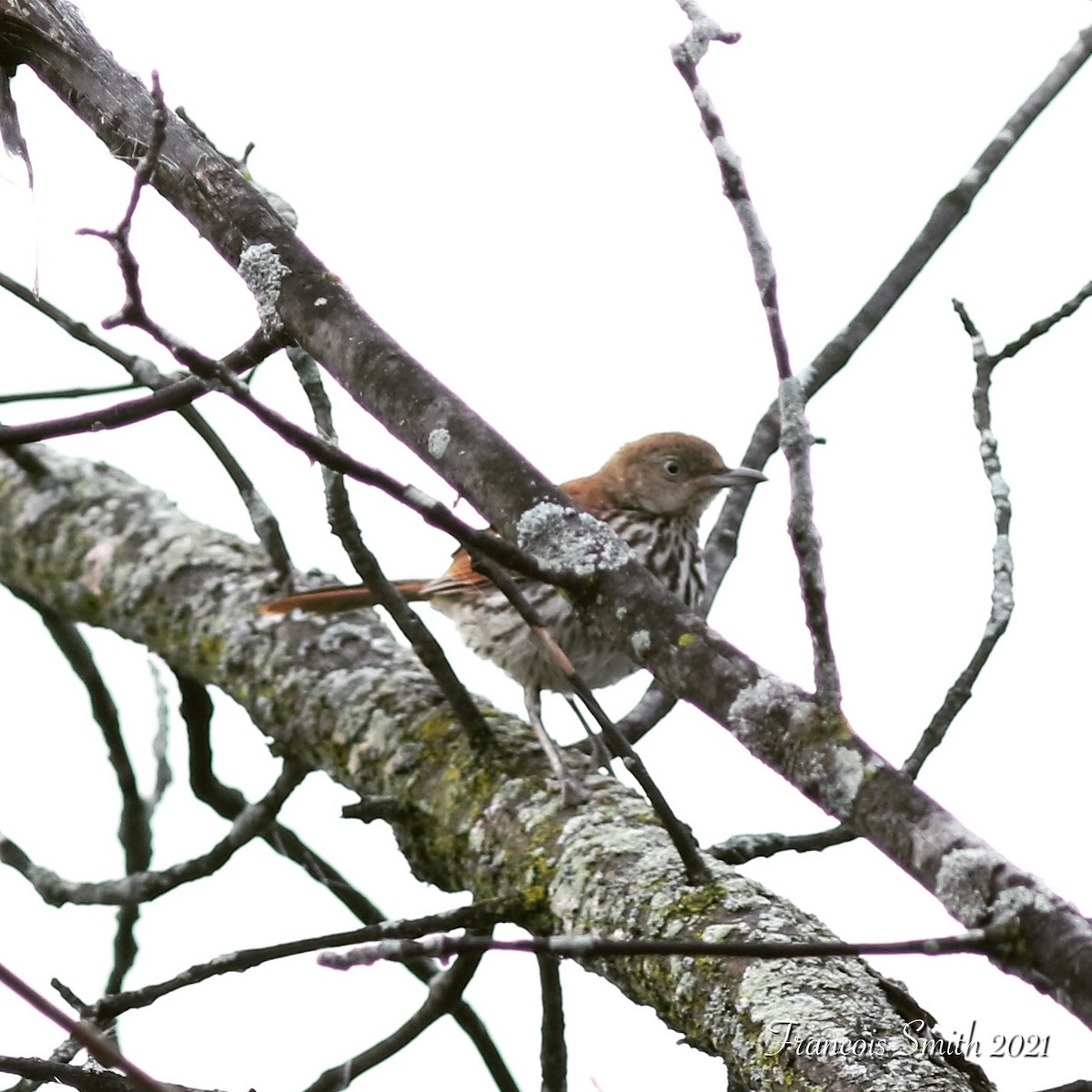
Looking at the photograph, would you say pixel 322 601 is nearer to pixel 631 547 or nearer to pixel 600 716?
pixel 631 547

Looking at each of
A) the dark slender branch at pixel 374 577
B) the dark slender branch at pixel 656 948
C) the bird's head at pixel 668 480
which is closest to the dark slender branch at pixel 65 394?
the dark slender branch at pixel 374 577

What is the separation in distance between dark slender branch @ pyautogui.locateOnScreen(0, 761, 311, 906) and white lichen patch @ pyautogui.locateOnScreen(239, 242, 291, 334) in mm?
1431

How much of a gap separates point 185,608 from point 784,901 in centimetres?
Answer: 196

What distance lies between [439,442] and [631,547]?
281cm

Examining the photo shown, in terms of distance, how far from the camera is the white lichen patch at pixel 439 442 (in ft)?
7.38

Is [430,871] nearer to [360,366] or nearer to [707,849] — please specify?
[707,849]

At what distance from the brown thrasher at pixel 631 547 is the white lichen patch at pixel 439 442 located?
2.27 metres

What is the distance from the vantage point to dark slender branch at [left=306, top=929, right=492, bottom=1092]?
9.48 feet

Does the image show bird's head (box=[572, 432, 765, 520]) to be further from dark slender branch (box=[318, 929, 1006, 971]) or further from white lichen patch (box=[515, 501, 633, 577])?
dark slender branch (box=[318, 929, 1006, 971])

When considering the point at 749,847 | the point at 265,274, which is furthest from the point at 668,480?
the point at 265,274

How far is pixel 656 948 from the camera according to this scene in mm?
1545

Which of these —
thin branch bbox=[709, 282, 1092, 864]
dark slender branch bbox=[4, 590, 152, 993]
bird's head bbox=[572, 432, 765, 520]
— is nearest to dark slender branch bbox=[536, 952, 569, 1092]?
dark slender branch bbox=[4, 590, 152, 993]

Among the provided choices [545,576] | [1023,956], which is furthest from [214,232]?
[1023,956]

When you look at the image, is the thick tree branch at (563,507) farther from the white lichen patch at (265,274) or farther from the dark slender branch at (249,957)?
the dark slender branch at (249,957)
